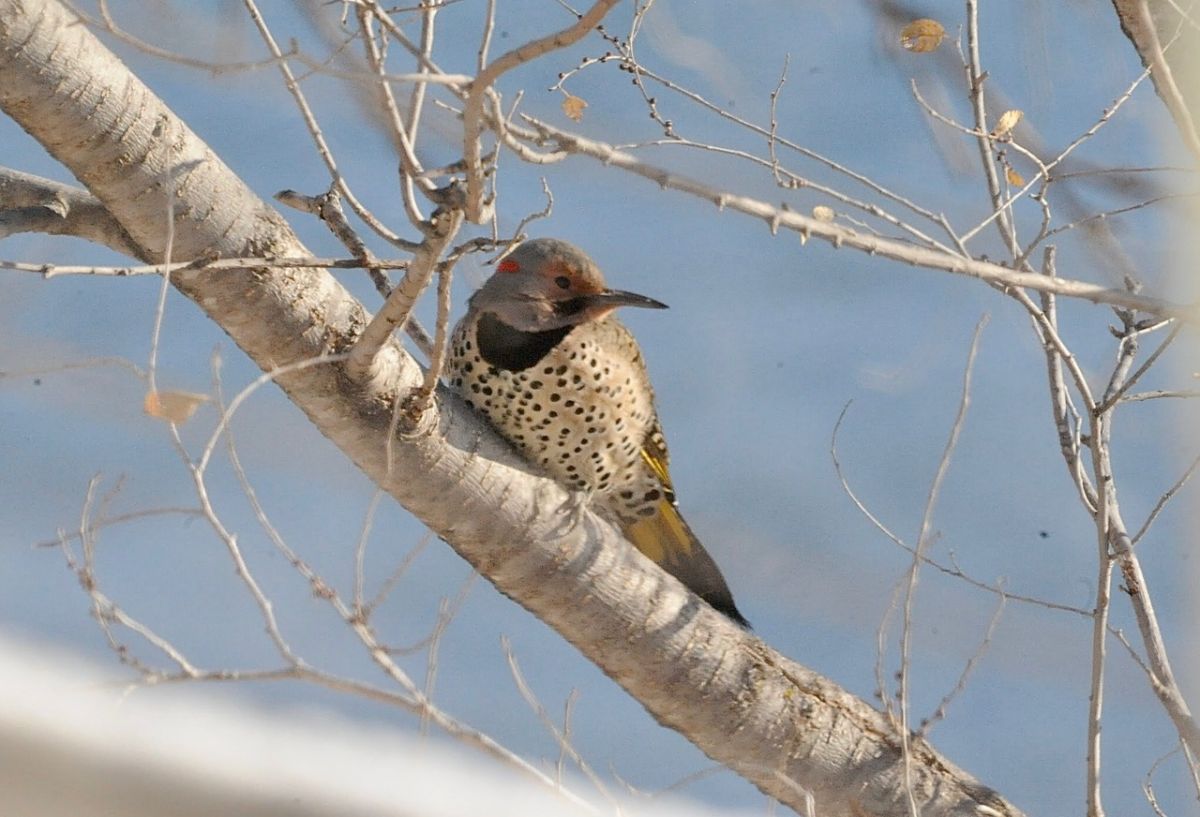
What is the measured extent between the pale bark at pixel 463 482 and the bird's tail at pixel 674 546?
57cm

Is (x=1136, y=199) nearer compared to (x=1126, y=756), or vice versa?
(x=1136, y=199)

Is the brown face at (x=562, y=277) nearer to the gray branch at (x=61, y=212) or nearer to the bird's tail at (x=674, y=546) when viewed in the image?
the bird's tail at (x=674, y=546)

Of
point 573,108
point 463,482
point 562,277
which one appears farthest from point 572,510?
point 562,277

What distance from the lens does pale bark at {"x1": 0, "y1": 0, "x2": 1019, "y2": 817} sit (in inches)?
75.9

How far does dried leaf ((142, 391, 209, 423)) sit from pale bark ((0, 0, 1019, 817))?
26 centimetres

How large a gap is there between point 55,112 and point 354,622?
791 mm

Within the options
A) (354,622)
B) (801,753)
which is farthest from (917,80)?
(354,622)

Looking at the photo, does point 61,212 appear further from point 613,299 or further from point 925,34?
point 925,34

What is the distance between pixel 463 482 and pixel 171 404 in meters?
0.59

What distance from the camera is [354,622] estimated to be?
1.93 m

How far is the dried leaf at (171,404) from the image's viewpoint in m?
1.84

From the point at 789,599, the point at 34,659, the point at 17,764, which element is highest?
the point at 789,599

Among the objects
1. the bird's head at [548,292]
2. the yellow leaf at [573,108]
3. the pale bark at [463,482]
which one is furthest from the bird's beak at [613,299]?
the pale bark at [463,482]

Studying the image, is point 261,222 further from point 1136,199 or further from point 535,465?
point 1136,199
